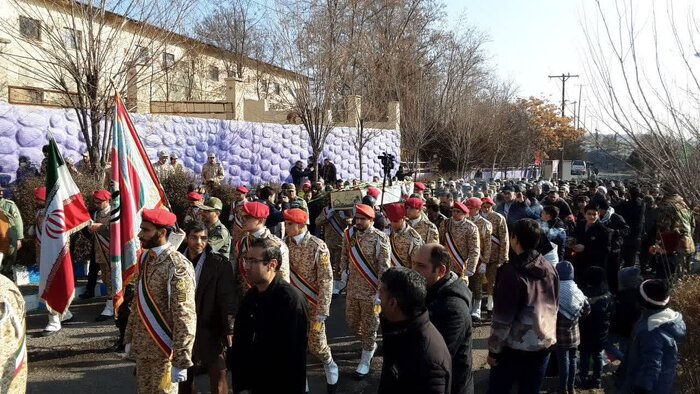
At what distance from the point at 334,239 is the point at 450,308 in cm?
755

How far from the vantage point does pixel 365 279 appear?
267 inches

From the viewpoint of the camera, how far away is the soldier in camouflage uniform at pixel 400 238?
7312mm

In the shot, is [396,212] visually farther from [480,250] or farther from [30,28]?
[30,28]

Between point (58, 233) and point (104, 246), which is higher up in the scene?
point (58, 233)

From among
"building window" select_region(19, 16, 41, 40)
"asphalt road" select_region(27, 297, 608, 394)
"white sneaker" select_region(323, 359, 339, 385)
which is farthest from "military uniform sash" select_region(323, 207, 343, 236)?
"building window" select_region(19, 16, 41, 40)

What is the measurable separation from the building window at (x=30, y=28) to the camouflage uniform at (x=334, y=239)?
6.35 m

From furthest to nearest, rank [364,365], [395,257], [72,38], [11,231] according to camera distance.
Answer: [72,38] < [11,231] < [395,257] < [364,365]

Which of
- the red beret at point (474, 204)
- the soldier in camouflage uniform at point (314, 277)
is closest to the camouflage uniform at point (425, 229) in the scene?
the red beret at point (474, 204)

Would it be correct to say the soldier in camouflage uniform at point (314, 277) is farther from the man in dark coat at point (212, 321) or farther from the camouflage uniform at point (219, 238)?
the camouflage uniform at point (219, 238)

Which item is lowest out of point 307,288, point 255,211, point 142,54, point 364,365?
point 364,365

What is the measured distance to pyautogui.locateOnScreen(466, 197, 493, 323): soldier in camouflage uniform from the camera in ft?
29.8

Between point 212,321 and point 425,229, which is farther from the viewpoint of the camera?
point 425,229

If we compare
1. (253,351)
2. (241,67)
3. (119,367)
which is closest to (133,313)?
(253,351)

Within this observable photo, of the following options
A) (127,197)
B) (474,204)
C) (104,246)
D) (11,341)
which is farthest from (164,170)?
(11,341)
